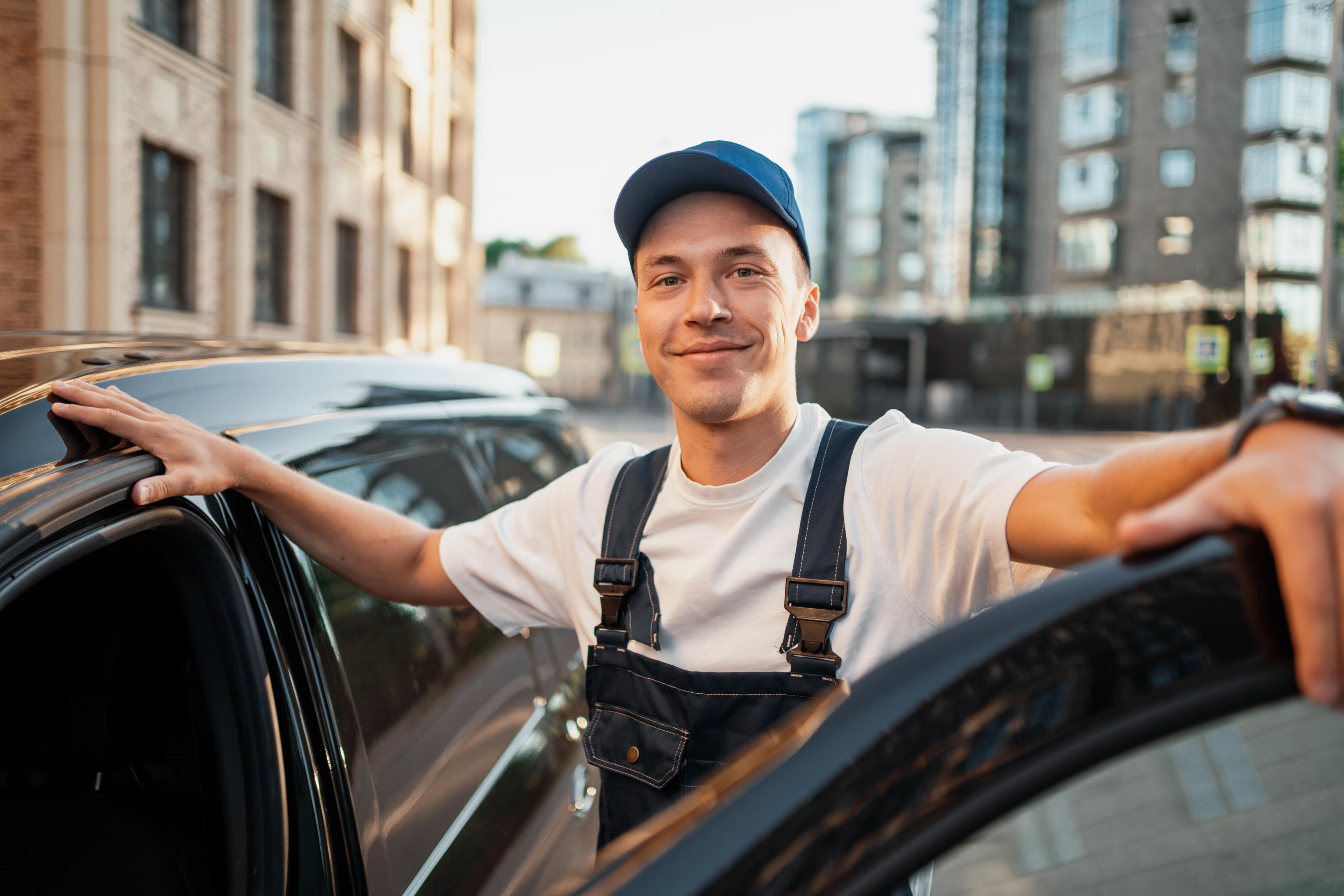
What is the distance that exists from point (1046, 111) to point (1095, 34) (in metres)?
4.38

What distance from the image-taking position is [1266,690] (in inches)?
29.0

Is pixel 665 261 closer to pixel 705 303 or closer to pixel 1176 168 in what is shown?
pixel 705 303

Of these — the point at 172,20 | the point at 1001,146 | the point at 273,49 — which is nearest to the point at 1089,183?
the point at 1001,146

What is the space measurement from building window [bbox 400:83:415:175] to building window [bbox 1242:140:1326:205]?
3531 cm

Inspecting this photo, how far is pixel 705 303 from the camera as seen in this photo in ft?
6.19

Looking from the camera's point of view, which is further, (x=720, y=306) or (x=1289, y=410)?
(x=720, y=306)

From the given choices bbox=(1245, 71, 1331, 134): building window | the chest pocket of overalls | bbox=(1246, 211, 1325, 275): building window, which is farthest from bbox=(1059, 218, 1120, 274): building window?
the chest pocket of overalls

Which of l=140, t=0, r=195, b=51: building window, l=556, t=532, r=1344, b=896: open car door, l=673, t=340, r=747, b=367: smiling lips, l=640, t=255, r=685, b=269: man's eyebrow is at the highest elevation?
l=140, t=0, r=195, b=51: building window

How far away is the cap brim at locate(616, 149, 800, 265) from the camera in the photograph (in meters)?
1.88

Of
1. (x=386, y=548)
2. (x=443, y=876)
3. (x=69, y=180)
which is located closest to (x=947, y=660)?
(x=443, y=876)

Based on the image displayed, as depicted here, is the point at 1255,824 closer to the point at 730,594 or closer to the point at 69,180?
the point at 730,594

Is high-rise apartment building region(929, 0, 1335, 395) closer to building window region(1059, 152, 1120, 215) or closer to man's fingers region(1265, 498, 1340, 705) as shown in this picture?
building window region(1059, 152, 1120, 215)

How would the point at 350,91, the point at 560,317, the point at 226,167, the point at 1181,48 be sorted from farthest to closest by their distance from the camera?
the point at 560,317 < the point at 1181,48 < the point at 350,91 < the point at 226,167

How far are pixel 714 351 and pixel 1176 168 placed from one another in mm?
50242
